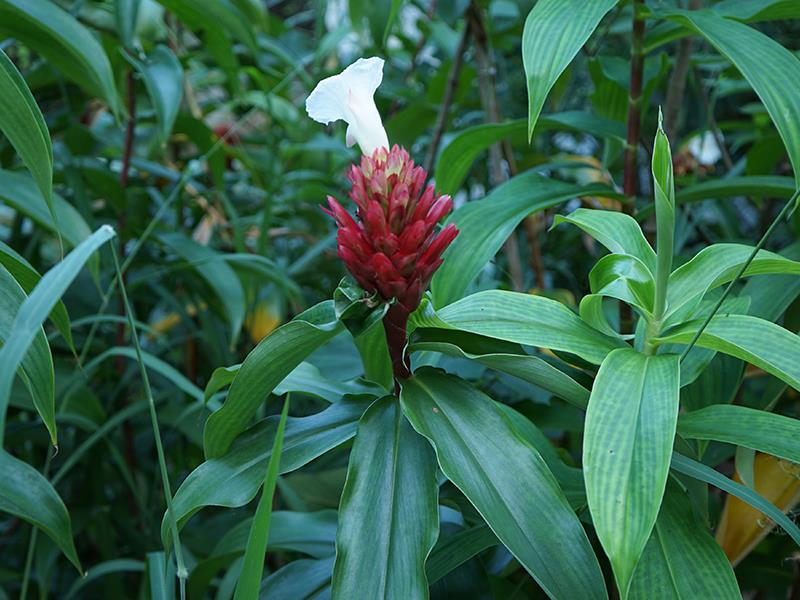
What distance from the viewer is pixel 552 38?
49 cm

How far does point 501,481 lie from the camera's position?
0.39 m

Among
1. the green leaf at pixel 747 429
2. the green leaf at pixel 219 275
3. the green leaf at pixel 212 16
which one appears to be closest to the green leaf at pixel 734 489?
the green leaf at pixel 747 429

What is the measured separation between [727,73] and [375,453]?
68 centimetres

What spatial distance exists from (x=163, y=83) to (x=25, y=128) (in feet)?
1.23

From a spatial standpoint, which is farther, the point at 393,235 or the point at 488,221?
the point at 488,221

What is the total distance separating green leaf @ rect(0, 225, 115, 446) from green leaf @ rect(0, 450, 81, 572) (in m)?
0.18

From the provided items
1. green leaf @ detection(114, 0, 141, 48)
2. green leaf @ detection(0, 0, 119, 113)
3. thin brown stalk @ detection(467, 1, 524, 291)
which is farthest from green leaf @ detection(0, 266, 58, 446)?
thin brown stalk @ detection(467, 1, 524, 291)

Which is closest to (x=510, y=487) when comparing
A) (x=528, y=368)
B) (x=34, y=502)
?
(x=528, y=368)

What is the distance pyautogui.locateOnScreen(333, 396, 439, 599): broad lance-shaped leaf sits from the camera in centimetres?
38

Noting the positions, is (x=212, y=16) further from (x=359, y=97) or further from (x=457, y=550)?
(x=457, y=550)

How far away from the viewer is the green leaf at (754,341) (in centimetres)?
38

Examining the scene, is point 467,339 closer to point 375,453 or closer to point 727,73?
point 375,453

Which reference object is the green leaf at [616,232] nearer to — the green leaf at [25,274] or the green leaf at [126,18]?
the green leaf at [25,274]

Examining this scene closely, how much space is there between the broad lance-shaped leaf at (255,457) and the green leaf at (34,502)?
7cm
